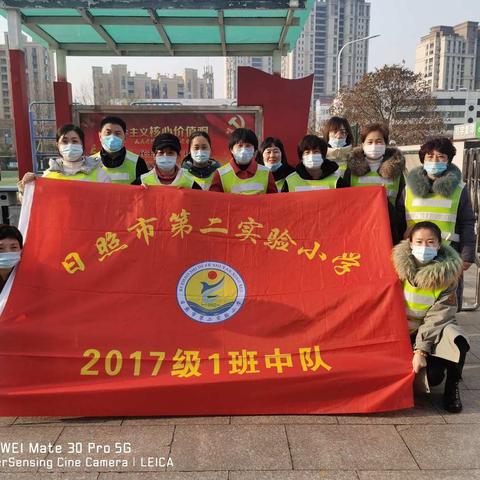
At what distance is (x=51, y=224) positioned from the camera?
126 inches

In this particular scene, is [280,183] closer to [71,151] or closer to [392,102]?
[71,151]

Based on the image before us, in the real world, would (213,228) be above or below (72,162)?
below

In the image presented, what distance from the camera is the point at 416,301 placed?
119 inches

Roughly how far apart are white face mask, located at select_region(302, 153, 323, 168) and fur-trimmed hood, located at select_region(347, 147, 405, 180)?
1.00ft

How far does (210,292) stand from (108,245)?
0.77 metres

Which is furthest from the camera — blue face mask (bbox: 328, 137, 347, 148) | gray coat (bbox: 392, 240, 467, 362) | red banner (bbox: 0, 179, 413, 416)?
blue face mask (bbox: 328, 137, 347, 148)

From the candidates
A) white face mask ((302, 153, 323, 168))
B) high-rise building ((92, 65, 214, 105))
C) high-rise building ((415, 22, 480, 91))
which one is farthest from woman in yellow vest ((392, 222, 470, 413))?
high-rise building ((415, 22, 480, 91))

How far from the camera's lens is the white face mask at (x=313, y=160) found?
3.56 metres

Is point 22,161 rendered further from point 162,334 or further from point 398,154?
point 398,154

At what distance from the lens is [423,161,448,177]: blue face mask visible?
11.0 feet

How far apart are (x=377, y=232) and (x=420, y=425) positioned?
4.17 ft

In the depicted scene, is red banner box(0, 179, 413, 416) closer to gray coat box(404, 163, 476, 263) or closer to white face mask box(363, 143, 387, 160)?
gray coat box(404, 163, 476, 263)

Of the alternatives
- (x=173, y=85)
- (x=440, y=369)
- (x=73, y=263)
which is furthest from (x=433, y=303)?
(x=173, y=85)

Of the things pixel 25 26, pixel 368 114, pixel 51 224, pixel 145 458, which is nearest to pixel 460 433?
pixel 145 458
